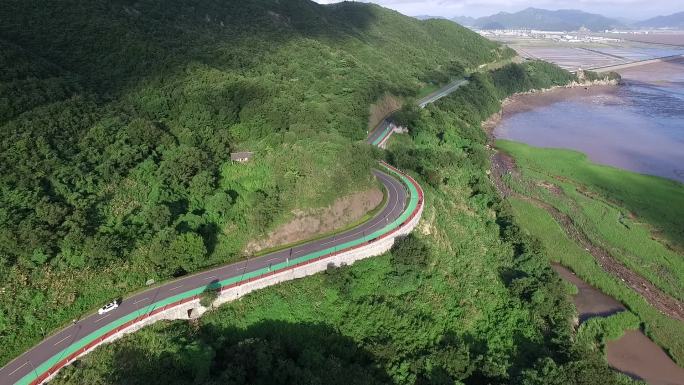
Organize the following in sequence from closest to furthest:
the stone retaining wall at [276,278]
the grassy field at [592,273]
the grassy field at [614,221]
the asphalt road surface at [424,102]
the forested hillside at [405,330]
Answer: the forested hillside at [405,330] → the stone retaining wall at [276,278] → the grassy field at [592,273] → the grassy field at [614,221] → the asphalt road surface at [424,102]

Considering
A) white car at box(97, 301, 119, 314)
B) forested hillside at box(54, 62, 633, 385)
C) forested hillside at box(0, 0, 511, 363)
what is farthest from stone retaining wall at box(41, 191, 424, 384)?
forested hillside at box(0, 0, 511, 363)

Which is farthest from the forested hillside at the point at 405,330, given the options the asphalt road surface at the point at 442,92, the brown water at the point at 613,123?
the asphalt road surface at the point at 442,92

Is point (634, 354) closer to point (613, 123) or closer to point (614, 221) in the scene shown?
point (614, 221)

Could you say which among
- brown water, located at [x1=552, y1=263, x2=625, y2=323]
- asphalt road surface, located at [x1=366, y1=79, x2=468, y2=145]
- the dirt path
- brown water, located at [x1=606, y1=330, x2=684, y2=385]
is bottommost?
brown water, located at [x1=606, y1=330, x2=684, y2=385]

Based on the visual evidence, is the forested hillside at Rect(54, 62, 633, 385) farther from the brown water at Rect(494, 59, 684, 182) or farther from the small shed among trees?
the brown water at Rect(494, 59, 684, 182)

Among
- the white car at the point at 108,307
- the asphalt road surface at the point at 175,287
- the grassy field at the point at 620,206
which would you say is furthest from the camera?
the grassy field at the point at 620,206

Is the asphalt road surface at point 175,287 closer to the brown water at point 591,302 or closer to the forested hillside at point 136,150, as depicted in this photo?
the forested hillside at point 136,150
